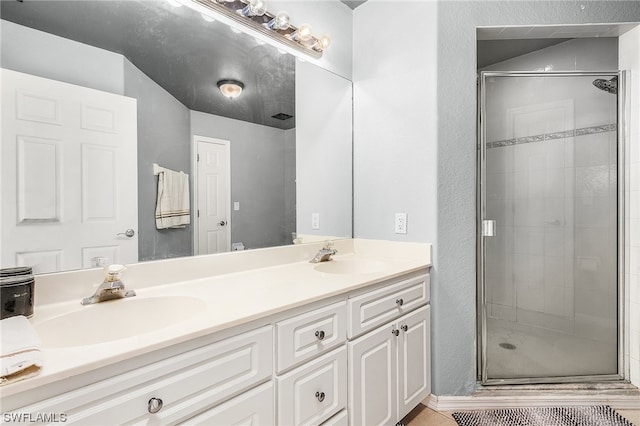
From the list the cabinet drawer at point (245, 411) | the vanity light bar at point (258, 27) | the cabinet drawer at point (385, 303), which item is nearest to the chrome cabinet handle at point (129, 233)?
the cabinet drawer at point (245, 411)

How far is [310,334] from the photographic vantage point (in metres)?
1.14

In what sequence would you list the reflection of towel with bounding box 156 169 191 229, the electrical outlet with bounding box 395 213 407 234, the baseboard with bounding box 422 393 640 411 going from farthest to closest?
the electrical outlet with bounding box 395 213 407 234, the baseboard with bounding box 422 393 640 411, the reflection of towel with bounding box 156 169 191 229

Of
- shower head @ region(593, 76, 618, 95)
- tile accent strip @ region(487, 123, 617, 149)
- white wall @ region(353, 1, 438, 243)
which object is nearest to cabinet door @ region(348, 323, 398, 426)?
white wall @ region(353, 1, 438, 243)

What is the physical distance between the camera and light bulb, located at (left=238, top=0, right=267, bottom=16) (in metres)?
1.50

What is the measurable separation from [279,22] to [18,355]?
164 cm

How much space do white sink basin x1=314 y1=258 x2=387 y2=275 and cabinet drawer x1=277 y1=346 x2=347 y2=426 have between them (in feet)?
1.98

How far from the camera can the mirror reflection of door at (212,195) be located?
1445 millimetres

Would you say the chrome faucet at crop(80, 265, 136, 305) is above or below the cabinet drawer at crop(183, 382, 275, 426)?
above

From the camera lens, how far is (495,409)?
1770mm

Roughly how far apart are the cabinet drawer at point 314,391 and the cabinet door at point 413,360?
424mm

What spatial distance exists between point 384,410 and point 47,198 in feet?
5.08

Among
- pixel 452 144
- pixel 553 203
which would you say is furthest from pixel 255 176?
pixel 553 203

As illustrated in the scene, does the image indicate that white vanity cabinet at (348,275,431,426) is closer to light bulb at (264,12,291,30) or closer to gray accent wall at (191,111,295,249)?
gray accent wall at (191,111,295,249)

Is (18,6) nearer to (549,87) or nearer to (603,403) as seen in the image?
(549,87)
